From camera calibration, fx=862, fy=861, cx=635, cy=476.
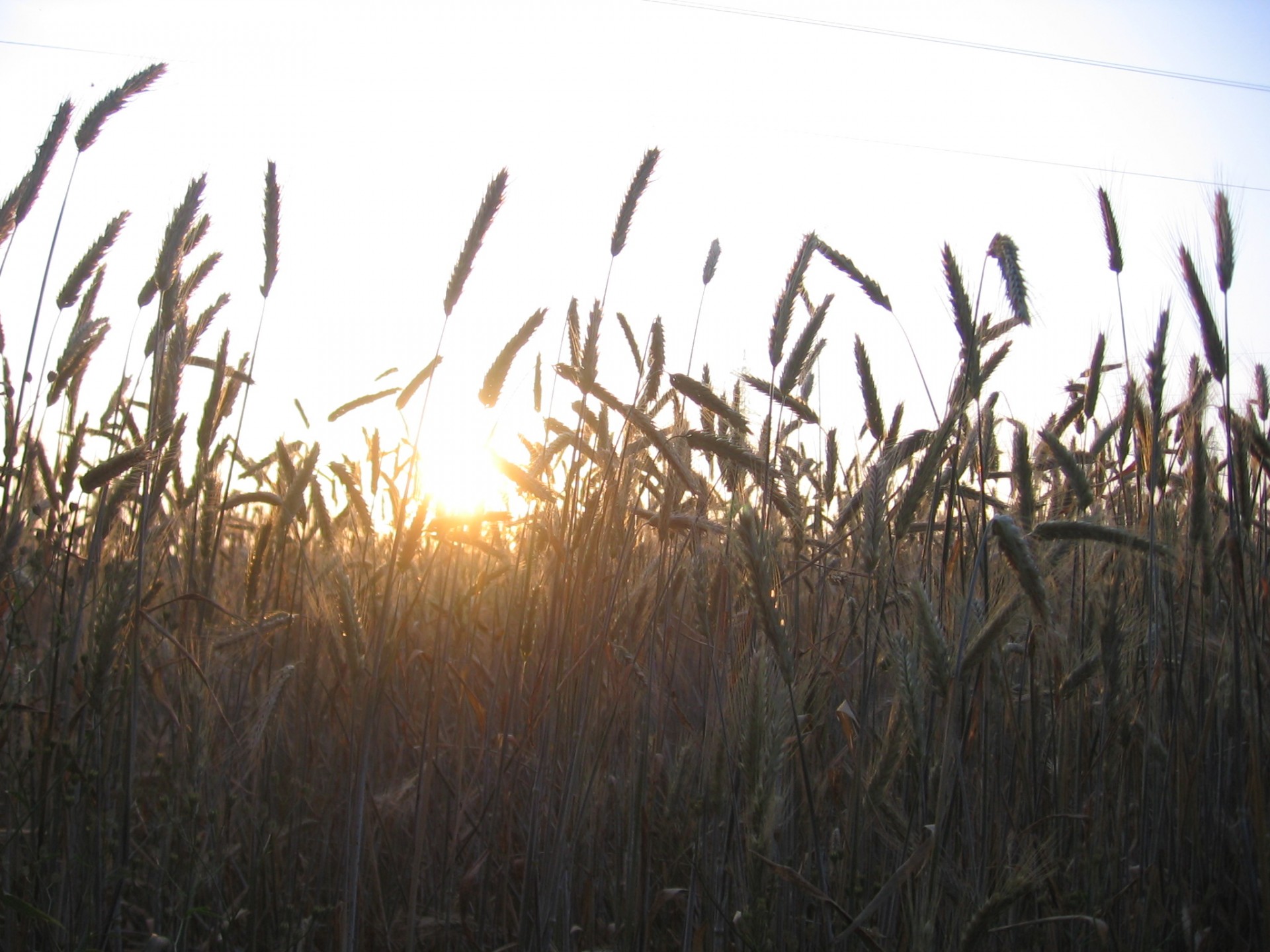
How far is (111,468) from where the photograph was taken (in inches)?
63.7

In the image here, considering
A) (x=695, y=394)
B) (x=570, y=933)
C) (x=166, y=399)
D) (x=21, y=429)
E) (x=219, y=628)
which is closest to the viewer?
(x=166, y=399)

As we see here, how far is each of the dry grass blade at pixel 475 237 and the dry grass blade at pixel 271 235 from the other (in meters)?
0.54

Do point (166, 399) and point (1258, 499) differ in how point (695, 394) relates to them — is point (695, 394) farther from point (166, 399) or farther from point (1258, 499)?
point (1258, 499)

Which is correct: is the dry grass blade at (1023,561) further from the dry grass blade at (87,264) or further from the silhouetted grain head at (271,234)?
the dry grass blade at (87,264)

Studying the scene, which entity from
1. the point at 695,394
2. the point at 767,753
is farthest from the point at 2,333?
the point at 767,753

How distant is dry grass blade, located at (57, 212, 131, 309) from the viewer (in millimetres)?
2391

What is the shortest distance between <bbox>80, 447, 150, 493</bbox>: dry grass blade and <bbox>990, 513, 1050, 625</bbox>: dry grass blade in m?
1.57

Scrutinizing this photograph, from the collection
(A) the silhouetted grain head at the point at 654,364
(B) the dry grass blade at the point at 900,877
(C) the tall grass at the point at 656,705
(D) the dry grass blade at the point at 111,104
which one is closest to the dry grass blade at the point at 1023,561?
(C) the tall grass at the point at 656,705

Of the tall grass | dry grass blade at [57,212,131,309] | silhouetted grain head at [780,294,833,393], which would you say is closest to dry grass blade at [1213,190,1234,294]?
the tall grass

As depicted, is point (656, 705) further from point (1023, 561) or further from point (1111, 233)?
point (1111, 233)

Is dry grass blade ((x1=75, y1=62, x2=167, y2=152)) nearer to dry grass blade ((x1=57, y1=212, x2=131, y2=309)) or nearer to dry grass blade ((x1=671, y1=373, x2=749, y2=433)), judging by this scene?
dry grass blade ((x1=57, y1=212, x2=131, y2=309))

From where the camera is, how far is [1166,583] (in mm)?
2484

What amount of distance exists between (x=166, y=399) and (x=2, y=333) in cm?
146

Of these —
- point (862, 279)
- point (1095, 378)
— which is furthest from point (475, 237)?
point (1095, 378)
